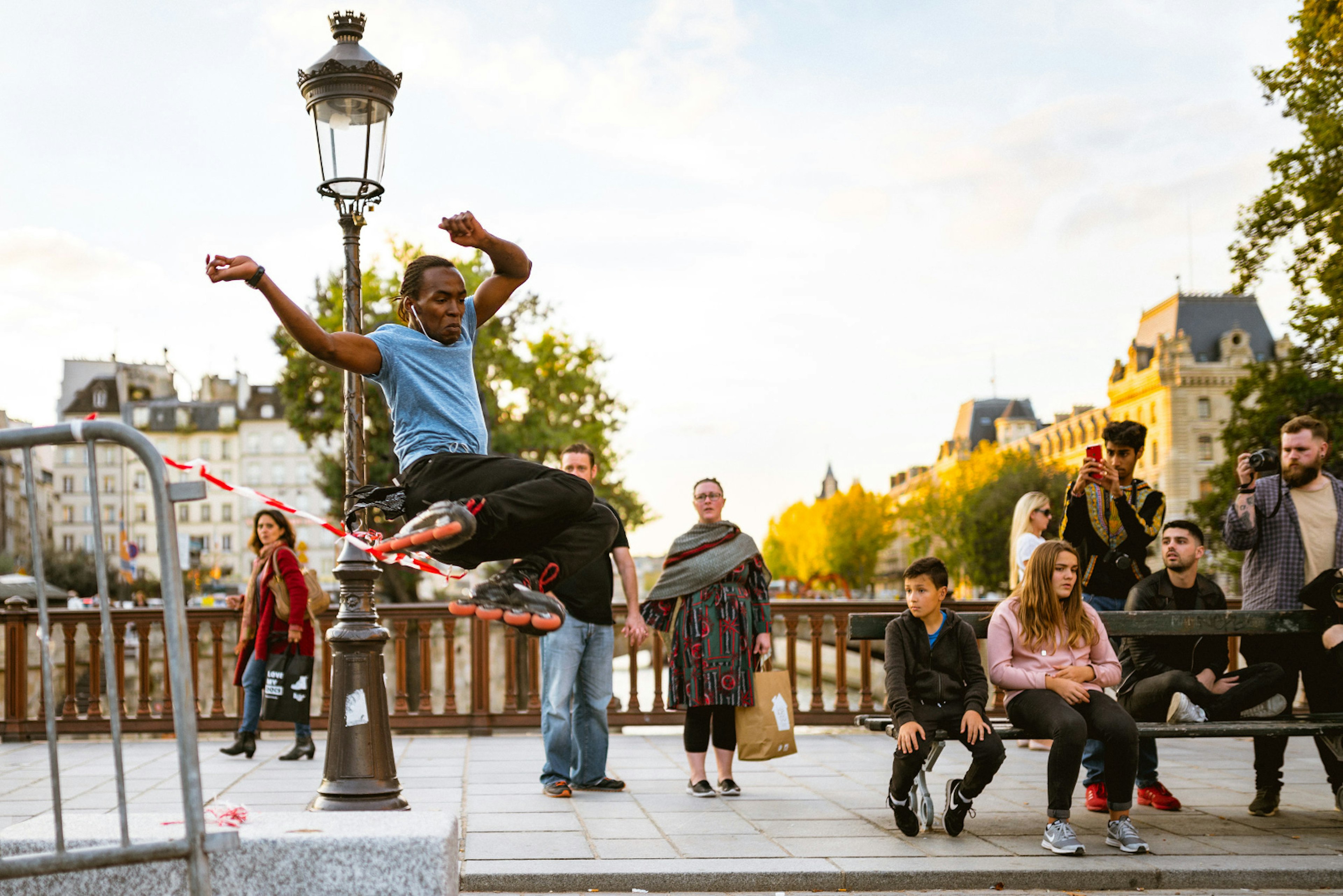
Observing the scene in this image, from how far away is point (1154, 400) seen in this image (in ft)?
252

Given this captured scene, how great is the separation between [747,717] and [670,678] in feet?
1.90

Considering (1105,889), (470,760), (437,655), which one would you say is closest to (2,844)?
(1105,889)

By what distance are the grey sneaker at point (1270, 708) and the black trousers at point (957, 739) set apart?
1604 mm

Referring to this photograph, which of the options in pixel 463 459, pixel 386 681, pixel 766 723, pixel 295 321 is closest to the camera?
pixel 295 321

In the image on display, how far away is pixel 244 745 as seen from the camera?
9289 millimetres

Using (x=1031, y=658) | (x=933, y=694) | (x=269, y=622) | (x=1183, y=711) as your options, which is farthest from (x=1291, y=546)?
(x=269, y=622)

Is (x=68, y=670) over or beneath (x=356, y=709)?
beneath

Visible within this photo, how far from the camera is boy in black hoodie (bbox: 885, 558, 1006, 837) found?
6121 millimetres

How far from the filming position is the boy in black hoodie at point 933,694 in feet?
20.1

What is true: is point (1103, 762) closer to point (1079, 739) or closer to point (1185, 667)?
point (1185, 667)

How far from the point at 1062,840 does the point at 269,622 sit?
6185 mm

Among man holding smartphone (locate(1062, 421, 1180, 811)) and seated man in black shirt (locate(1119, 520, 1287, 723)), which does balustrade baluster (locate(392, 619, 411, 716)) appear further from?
seated man in black shirt (locate(1119, 520, 1287, 723))

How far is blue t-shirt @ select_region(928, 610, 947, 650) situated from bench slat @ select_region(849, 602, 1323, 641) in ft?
0.86

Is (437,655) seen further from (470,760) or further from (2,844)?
(2,844)
